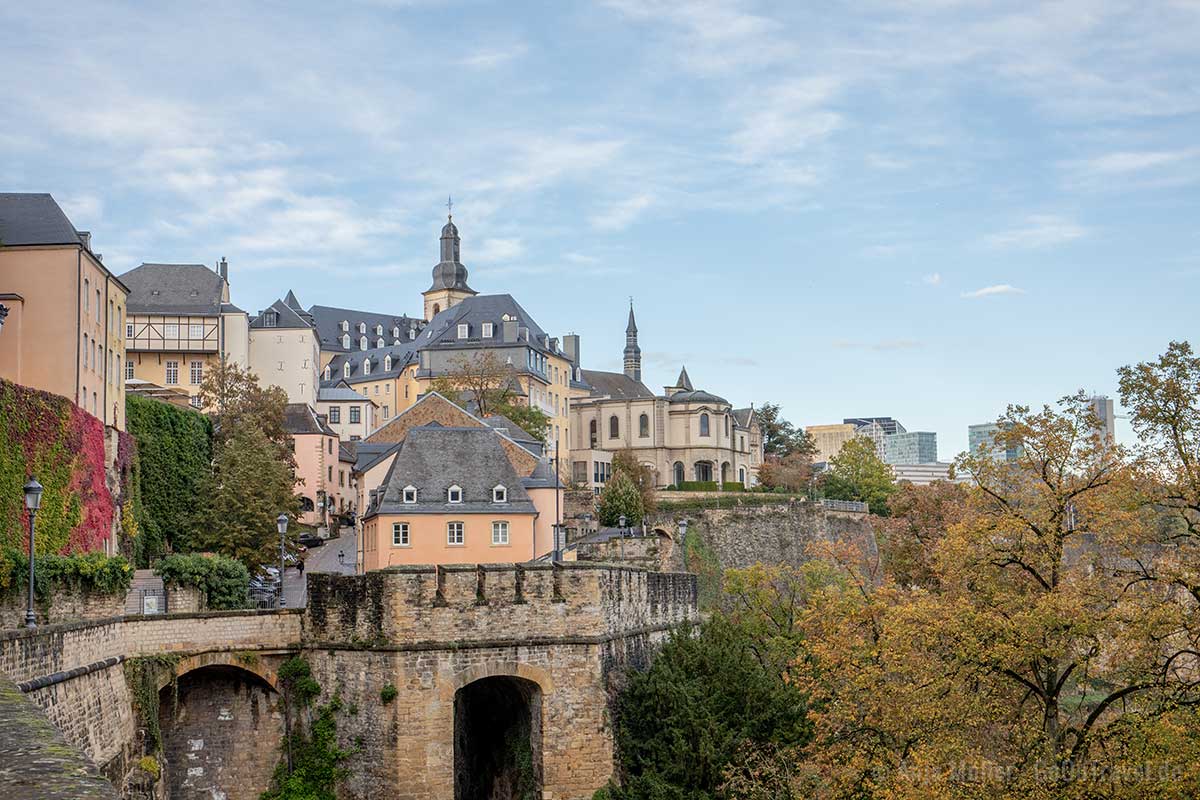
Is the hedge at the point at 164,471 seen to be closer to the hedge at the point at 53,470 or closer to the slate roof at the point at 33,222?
the hedge at the point at 53,470

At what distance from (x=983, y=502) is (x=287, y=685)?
43.9 ft

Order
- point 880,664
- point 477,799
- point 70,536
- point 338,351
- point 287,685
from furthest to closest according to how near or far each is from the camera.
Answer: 1. point 338,351
2. point 70,536
3. point 477,799
4. point 287,685
5. point 880,664

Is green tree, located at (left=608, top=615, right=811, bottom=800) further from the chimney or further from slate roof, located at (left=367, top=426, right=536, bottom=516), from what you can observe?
the chimney

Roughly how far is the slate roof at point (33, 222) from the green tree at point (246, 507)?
10.6 metres

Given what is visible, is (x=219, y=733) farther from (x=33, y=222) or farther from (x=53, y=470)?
(x=33, y=222)

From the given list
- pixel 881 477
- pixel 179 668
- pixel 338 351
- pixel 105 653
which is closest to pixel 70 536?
pixel 179 668

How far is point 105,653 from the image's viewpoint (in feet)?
72.6

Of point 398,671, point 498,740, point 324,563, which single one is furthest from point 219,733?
point 324,563

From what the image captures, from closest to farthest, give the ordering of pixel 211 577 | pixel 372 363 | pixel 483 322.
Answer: pixel 211 577, pixel 483 322, pixel 372 363

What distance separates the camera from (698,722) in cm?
2700

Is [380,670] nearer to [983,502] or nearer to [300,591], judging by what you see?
[983,502]

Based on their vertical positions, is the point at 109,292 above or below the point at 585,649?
above

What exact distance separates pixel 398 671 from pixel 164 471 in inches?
1176

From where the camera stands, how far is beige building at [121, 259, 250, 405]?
84.0 m
